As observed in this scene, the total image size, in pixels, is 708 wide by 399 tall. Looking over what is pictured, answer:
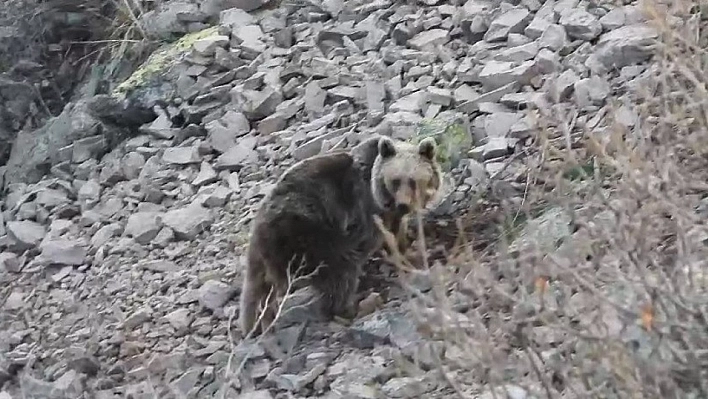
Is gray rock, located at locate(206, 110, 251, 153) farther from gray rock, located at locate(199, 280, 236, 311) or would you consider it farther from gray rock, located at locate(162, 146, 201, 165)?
gray rock, located at locate(199, 280, 236, 311)

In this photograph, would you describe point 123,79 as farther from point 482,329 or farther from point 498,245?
point 482,329

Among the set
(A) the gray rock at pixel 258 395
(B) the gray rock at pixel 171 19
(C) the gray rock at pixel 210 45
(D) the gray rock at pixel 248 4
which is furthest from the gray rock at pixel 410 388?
(B) the gray rock at pixel 171 19

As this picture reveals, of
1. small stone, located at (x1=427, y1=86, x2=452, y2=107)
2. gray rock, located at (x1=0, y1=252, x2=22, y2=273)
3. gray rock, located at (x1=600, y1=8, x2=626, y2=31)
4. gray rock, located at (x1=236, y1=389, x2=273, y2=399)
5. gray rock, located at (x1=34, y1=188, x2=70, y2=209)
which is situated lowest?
gray rock, located at (x1=0, y1=252, x2=22, y2=273)

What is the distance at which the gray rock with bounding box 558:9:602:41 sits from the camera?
613 cm

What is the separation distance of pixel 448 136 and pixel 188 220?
159 centimetres

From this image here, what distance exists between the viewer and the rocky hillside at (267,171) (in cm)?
483

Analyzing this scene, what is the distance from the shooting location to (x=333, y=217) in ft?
Result: 16.7

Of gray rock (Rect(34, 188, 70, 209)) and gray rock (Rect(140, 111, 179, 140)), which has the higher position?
gray rock (Rect(140, 111, 179, 140))

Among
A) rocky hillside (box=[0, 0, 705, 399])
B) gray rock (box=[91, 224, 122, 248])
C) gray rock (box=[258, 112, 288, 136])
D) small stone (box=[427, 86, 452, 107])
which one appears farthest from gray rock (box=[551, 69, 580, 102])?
gray rock (box=[91, 224, 122, 248])

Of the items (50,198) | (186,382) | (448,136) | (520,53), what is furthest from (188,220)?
(520,53)

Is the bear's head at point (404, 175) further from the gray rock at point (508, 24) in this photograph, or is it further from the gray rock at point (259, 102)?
the gray rock at point (259, 102)

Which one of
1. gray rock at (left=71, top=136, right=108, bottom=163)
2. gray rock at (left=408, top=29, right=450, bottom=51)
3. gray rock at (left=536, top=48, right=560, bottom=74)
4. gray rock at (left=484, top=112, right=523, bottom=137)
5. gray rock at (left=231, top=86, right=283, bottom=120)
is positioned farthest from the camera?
gray rock at (left=71, top=136, right=108, bottom=163)

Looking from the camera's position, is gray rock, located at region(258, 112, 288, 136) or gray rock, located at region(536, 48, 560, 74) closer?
gray rock, located at region(536, 48, 560, 74)

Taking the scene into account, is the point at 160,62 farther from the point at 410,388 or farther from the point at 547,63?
the point at 410,388
